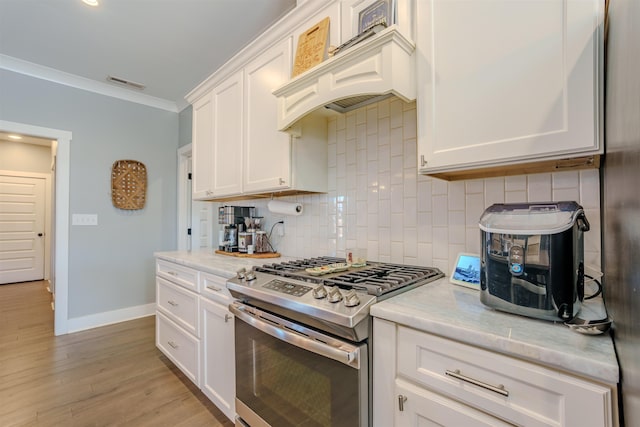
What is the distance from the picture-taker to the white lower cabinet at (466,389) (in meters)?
0.64

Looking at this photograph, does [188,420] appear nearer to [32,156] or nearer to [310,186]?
[310,186]

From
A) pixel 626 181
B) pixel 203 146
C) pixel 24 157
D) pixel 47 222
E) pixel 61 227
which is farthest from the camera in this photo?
pixel 47 222

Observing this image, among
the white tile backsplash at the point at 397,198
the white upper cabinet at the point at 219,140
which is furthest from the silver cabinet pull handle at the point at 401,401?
the white upper cabinet at the point at 219,140

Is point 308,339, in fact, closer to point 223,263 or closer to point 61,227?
point 223,263

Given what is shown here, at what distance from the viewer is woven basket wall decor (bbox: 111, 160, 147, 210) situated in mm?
3311

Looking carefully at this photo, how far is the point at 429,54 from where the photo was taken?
1127 mm

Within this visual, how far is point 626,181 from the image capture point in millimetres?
592

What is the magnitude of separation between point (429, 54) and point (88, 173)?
11.7ft

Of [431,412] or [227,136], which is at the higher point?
[227,136]

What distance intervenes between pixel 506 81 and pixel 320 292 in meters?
0.95

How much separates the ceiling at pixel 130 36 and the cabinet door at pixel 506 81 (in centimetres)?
139

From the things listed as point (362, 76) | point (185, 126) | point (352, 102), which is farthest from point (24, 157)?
point (362, 76)

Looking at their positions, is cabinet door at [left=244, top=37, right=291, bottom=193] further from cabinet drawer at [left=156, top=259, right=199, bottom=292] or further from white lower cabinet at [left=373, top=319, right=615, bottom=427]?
white lower cabinet at [left=373, top=319, right=615, bottom=427]

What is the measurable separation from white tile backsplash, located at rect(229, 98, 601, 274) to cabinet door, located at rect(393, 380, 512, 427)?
69 cm
